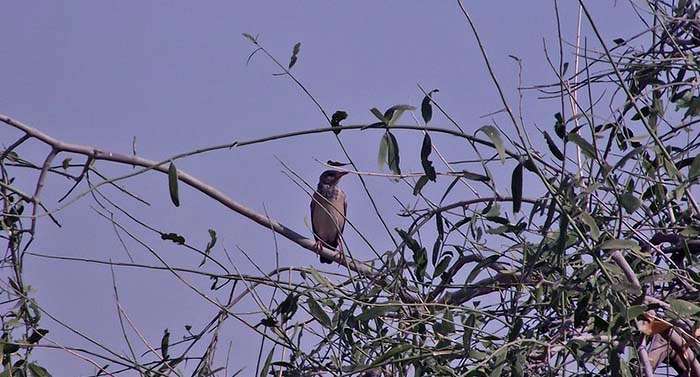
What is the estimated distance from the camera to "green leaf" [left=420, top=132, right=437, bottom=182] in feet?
8.95

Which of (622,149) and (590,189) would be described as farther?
(622,149)

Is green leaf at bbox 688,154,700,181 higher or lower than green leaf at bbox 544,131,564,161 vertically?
lower

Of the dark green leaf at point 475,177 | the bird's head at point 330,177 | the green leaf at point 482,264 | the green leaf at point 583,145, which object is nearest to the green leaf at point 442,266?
the green leaf at point 482,264

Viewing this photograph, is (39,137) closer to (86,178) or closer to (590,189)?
(86,178)

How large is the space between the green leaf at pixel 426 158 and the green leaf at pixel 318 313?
45 cm

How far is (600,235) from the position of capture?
263cm

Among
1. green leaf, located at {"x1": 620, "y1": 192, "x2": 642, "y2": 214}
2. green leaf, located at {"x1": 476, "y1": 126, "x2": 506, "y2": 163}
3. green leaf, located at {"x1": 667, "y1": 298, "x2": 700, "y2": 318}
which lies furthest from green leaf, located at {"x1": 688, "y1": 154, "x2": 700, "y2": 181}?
green leaf, located at {"x1": 476, "y1": 126, "x2": 506, "y2": 163}

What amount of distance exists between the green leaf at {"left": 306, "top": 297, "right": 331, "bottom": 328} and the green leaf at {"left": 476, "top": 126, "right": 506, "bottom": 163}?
66cm

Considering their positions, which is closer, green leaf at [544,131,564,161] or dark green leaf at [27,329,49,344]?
green leaf at [544,131,564,161]

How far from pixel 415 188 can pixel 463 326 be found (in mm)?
447

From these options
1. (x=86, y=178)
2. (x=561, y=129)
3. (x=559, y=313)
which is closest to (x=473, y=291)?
(x=559, y=313)

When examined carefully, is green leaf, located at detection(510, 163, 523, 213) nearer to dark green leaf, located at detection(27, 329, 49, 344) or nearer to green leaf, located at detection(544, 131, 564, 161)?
green leaf, located at detection(544, 131, 564, 161)

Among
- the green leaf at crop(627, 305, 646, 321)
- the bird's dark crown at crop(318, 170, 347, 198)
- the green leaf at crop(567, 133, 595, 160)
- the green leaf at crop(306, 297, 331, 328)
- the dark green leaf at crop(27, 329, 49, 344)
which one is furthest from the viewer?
the bird's dark crown at crop(318, 170, 347, 198)

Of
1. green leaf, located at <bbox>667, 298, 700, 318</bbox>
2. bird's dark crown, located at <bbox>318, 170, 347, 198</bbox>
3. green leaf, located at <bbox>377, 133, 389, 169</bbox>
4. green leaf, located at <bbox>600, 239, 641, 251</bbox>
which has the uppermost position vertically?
bird's dark crown, located at <bbox>318, 170, 347, 198</bbox>
